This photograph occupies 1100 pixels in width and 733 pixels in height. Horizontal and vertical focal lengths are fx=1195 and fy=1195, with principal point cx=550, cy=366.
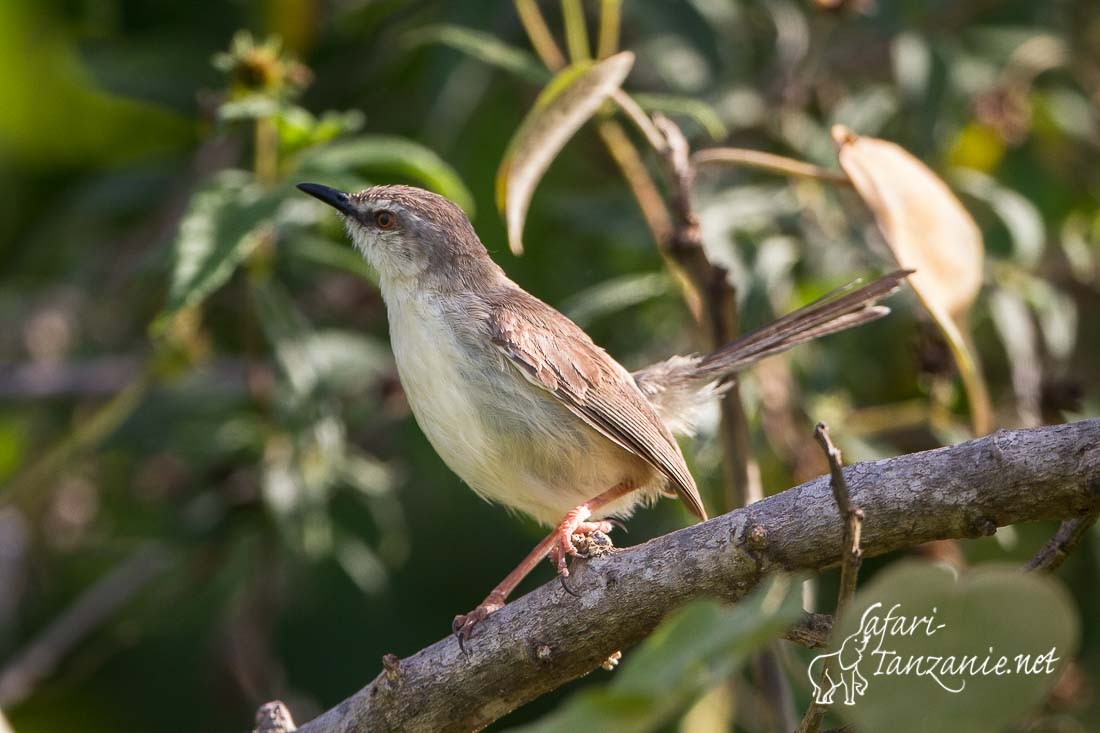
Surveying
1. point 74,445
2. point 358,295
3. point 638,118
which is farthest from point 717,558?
point 358,295

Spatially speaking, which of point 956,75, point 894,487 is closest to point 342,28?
point 956,75

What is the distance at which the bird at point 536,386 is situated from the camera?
3.45 meters

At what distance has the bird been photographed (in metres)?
3.45

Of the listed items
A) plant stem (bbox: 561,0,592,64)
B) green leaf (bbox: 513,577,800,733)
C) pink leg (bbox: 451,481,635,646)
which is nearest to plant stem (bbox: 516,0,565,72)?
plant stem (bbox: 561,0,592,64)

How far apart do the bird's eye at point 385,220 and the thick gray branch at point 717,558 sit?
1803 mm

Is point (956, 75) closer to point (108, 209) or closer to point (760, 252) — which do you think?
point (760, 252)

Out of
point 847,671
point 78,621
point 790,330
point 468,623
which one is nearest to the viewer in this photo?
point 847,671

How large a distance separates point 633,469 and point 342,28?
272 centimetres

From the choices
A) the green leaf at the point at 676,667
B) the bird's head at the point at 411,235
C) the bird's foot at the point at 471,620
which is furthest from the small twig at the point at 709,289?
the green leaf at the point at 676,667

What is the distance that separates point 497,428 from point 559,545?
1.29 ft

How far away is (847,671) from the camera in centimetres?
206

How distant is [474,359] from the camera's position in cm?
350

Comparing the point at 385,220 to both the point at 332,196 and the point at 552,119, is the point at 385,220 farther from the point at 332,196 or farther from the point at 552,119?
the point at 552,119

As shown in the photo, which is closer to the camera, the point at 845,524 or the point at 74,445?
the point at 845,524
